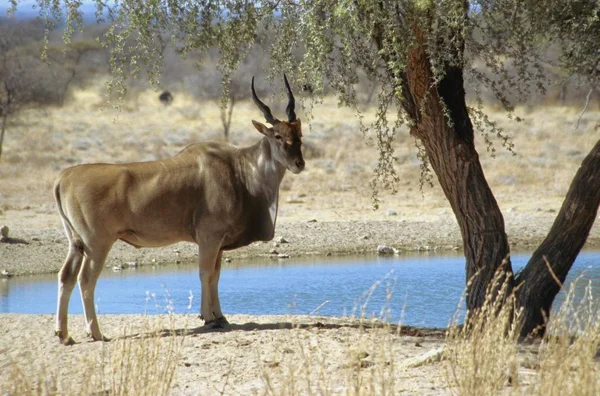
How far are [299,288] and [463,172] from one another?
15.6 feet

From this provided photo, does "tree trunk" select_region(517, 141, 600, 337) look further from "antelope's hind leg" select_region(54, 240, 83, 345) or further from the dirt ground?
"antelope's hind leg" select_region(54, 240, 83, 345)

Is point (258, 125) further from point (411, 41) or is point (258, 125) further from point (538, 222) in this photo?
point (538, 222)

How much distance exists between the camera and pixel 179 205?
8.26m

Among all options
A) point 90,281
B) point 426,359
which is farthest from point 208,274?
point 426,359

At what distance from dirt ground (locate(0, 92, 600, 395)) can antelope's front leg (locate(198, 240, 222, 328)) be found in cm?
23

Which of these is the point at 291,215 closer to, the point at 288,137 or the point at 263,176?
the point at 263,176

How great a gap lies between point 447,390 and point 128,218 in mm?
3388

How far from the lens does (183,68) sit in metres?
42.3

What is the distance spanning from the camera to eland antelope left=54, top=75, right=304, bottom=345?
7988mm

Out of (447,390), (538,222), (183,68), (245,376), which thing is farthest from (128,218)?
(183,68)

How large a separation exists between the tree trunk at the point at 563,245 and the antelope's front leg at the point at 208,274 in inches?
93.8

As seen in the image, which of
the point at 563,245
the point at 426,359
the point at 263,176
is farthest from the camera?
the point at 263,176

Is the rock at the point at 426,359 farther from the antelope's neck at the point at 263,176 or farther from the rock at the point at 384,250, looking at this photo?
the rock at the point at 384,250

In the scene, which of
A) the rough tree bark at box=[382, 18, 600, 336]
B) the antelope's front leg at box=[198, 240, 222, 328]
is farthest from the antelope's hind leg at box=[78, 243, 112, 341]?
the rough tree bark at box=[382, 18, 600, 336]
